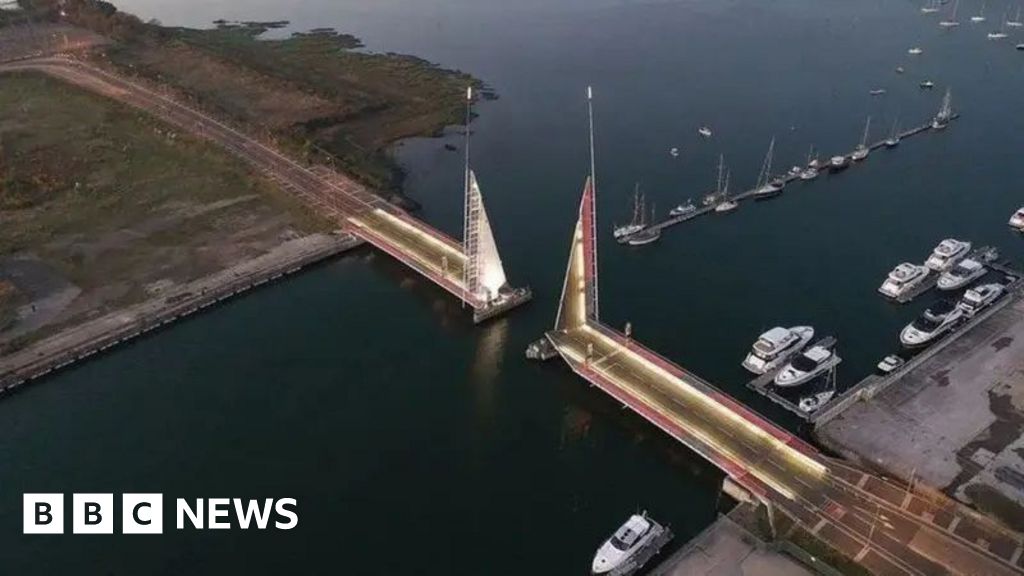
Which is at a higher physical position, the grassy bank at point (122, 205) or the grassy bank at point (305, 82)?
the grassy bank at point (305, 82)

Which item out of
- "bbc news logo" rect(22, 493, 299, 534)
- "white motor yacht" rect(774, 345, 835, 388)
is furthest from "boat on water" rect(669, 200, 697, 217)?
"bbc news logo" rect(22, 493, 299, 534)

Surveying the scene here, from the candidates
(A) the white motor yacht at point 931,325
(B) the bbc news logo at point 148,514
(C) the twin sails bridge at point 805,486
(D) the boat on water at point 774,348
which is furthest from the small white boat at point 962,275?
(B) the bbc news logo at point 148,514

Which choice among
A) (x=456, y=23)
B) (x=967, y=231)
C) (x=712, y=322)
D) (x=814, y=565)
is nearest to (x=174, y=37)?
(x=456, y=23)

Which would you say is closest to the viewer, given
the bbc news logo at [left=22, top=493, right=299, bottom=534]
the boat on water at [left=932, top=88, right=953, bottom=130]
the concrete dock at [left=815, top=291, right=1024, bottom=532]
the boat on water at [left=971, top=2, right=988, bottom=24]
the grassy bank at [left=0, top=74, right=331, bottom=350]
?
the concrete dock at [left=815, top=291, right=1024, bottom=532]

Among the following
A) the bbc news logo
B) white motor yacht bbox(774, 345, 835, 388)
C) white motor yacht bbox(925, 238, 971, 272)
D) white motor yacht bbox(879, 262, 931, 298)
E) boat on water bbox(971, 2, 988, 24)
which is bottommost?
the bbc news logo

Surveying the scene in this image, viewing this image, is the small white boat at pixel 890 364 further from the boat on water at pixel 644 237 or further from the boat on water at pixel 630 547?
the boat on water at pixel 644 237

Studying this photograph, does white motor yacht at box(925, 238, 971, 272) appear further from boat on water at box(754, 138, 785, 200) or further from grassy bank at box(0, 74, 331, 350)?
grassy bank at box(0, 74, 331, 350)

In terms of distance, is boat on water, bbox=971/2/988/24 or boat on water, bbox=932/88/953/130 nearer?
boat on water, bbox=932/88/953/130
